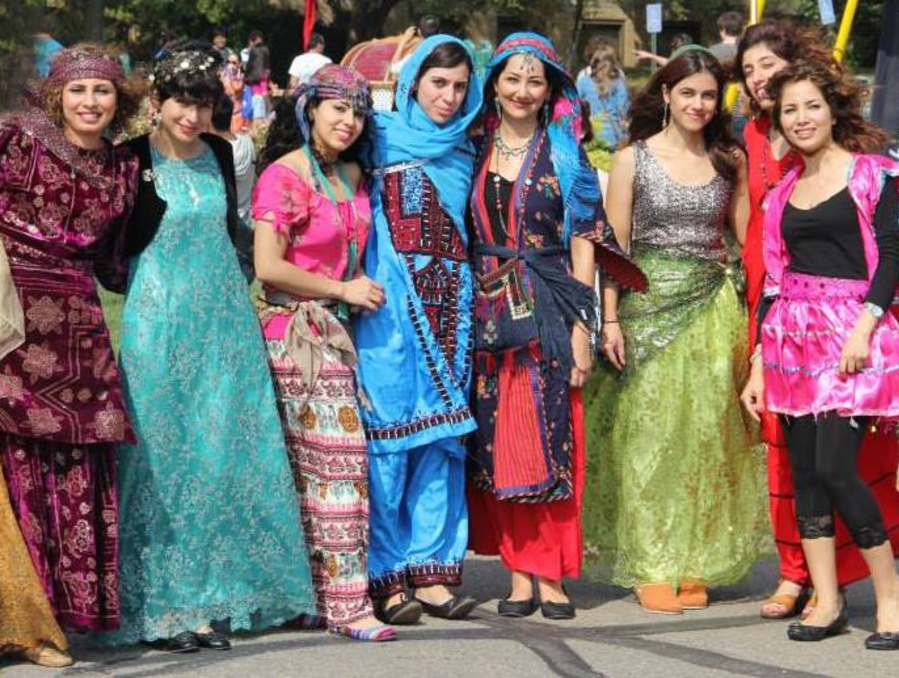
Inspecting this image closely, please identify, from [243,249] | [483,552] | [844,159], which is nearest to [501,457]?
[483,552]

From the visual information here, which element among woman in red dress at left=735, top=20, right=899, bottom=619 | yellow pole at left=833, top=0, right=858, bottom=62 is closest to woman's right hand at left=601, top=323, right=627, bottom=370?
woman in red dress at left=735, top=20, right=899, bottom=619

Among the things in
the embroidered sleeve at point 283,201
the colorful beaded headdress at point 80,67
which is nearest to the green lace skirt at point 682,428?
the embroidered sleeve at point 283,201

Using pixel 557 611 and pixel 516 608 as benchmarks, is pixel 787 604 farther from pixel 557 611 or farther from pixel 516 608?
pixel 516 608

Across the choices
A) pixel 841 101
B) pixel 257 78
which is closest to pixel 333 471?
pixel 841 101

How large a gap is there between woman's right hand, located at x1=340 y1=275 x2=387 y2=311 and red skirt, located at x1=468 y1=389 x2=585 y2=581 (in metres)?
0.79

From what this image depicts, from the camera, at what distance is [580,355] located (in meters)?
6.05

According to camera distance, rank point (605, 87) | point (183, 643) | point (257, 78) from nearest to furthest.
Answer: point (183, 643) < point (605, 87) < point (257, 78)

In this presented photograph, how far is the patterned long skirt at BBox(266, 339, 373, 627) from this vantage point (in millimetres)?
5664

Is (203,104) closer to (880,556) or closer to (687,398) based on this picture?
(687,398)

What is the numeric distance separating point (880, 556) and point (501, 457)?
1.27 metres

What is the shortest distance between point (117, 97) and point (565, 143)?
5.09 ft

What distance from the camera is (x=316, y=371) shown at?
18.5ft

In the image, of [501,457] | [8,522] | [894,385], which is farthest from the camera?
[501,457]

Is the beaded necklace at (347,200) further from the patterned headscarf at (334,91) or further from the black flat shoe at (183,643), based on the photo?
the black flat shoe at (183,643)
